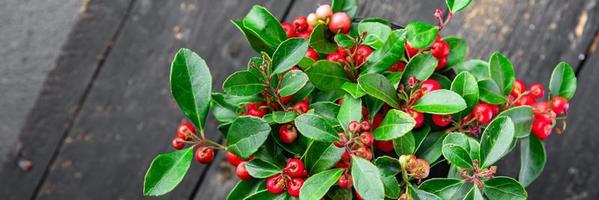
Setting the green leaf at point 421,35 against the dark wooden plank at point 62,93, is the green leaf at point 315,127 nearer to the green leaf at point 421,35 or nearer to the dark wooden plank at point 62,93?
the green leaf at point 421,35

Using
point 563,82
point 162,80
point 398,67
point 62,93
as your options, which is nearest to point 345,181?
point 398,67

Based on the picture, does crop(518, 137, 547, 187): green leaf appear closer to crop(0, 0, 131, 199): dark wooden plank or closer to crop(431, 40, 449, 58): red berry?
crop(431, 40, 449, 58): red berry

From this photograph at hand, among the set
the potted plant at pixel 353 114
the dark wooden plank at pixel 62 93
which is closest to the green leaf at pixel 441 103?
the potted plant at pixel 353 114

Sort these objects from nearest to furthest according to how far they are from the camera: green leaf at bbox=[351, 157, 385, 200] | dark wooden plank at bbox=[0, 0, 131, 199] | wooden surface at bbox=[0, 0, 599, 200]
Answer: green leaf at bbox=[351, 157, 385, 200] → wooden surface at bbox=[0, 0, 599, 200] → dark wooden plank at bbox=[0, 0, 131, 199]

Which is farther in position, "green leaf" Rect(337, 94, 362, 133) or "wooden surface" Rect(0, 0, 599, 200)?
"wooden surface" Rect(0, 0, 599, 200)

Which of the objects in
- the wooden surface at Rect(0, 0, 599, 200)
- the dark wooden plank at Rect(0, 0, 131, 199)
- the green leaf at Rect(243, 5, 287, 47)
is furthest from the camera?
the dark wooden plank at Rect(0, 0, 131, 199)

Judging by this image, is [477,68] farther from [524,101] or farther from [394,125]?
[394,125]

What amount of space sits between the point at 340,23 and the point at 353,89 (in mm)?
100

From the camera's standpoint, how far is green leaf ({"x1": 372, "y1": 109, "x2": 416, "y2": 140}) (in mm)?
584

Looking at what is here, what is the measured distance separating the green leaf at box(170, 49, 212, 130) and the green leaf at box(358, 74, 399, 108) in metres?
0.14

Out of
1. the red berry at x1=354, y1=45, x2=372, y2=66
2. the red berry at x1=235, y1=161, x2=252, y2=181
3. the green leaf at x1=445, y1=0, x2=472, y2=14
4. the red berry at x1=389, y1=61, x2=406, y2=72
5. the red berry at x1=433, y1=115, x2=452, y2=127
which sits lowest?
the red berry at x1=235, y1=161, x2=252, y2=181

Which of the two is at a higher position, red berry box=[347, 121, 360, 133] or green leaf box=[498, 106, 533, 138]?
red berry box=[347, 121, 360, 133]

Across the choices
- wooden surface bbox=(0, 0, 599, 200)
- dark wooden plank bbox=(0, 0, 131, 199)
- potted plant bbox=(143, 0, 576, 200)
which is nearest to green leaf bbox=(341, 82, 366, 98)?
potted plant bbox=(143, 0, 576, 200)

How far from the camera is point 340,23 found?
686 mm
